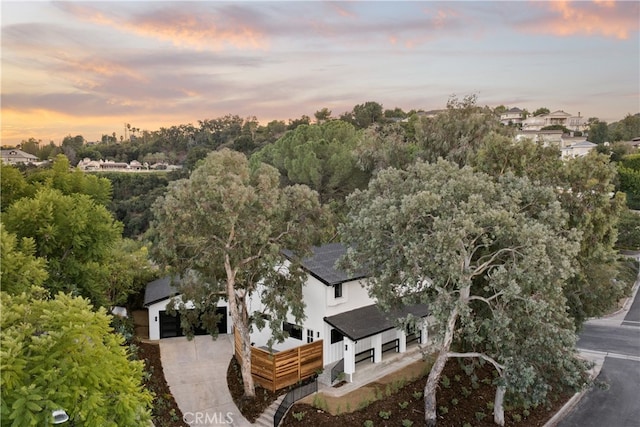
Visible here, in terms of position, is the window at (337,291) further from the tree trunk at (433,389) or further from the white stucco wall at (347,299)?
the tree trunk at (433,389)

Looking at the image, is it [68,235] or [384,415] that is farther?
[68,235]

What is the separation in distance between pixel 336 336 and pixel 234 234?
6.88 m

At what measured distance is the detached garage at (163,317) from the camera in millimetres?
21297

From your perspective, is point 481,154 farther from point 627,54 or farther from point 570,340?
point 627,54

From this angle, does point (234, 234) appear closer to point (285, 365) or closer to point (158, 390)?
point (285, 365)

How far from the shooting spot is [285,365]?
17328mm

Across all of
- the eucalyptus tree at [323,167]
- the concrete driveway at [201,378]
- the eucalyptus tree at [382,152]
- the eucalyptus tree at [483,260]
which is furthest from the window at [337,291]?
the eucalyptus tree at [323,167]

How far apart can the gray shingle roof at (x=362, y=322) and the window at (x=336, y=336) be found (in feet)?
2.00

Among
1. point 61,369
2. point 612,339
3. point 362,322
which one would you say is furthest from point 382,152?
point 61,369

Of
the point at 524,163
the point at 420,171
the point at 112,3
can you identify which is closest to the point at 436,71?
the point at 524,163

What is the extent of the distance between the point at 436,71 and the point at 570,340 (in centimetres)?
1891

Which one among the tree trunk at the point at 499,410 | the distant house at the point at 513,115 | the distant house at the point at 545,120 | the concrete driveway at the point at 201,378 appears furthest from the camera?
Answer: the distant house at the point at 513,115

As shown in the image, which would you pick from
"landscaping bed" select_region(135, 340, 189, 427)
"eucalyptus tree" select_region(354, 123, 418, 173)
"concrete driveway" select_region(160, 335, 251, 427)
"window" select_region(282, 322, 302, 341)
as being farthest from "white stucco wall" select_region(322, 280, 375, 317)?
"eucalyptus tree" select_region(354, 123, 418, 173)

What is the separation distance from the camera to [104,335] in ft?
31.2
